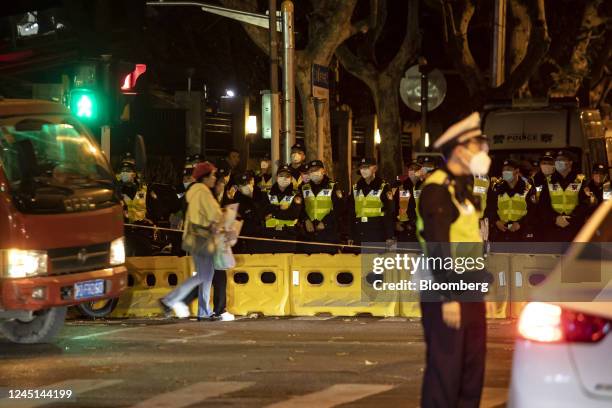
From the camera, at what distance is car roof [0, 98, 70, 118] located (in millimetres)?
12672

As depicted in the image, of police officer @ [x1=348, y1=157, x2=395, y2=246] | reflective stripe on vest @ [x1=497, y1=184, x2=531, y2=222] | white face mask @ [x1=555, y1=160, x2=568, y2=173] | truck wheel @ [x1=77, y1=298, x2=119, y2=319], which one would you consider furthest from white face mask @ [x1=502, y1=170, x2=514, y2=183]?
truck wheel @ [x1=77, y1=298, x2=119, y2=319]

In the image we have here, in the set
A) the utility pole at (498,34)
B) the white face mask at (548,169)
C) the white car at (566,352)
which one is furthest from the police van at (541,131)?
the white car at (566,352)

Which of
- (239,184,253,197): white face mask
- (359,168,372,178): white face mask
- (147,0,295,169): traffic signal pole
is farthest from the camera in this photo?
(147,0,295,169): traffic signal pole

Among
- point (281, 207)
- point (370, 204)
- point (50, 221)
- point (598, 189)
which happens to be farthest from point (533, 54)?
point (50, 221)

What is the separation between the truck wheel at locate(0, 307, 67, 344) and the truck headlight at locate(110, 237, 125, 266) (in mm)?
718

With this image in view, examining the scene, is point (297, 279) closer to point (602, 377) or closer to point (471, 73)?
point (602, 377)

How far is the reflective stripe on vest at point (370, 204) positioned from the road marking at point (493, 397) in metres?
7.94

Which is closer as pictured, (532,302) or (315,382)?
(532,302)

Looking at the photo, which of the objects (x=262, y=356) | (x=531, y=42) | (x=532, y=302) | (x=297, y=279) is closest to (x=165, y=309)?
(x=297, y=279)

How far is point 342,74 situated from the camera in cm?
4781

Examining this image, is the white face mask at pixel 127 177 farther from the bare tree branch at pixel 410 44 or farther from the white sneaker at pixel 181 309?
the bare tree branch at pixel 410 44

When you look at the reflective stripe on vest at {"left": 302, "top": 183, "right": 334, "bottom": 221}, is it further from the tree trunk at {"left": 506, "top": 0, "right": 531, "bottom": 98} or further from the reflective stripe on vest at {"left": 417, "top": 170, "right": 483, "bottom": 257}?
the tree trunk at {"left": 506, "top": 0, "right": 531, "bottom": 98}

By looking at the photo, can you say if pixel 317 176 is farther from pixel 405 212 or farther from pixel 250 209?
pixel 405 212

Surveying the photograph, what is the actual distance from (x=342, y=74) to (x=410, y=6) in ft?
47.3
